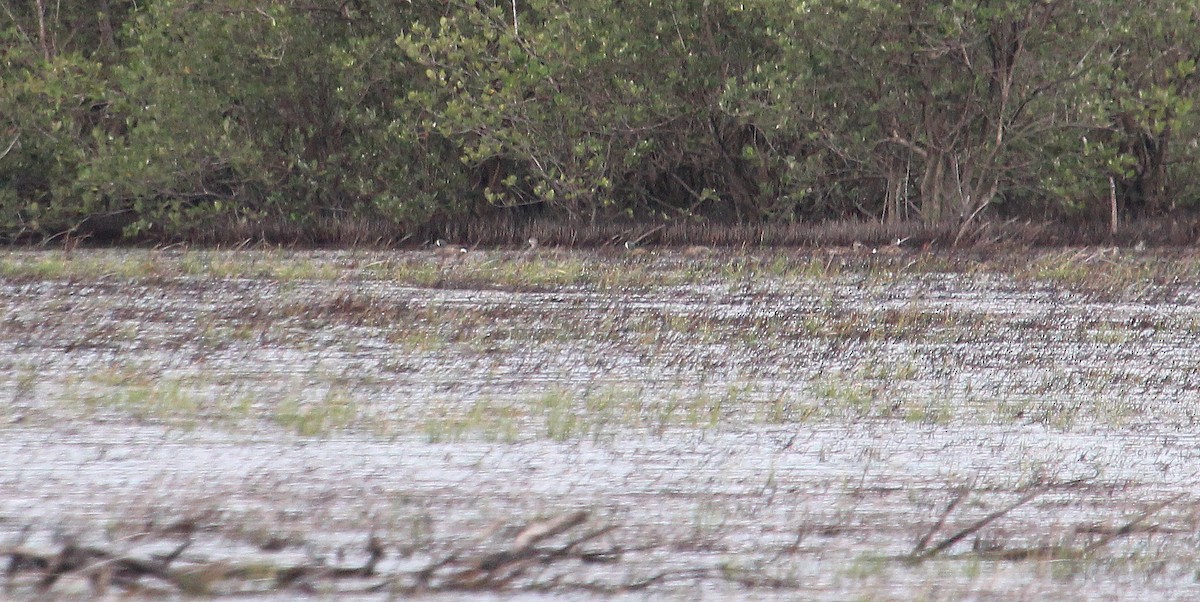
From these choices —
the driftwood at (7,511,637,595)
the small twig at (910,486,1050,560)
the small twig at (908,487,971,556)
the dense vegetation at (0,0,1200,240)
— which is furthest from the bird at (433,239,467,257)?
the driftwood at (7,511,637,595)

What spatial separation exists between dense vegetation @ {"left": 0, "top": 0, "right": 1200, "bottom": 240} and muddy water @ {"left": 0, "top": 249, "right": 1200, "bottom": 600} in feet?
18.1

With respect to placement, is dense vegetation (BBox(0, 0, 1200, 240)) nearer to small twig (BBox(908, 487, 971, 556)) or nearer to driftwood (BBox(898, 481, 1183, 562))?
small twig (BBox(908, 487, 971, 556))

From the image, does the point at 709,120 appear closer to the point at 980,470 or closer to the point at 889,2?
the point at 889,2

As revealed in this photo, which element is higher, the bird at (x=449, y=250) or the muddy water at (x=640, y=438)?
the muddy water at (x=640, y=438)

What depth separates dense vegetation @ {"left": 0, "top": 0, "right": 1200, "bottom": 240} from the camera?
42.7 ft

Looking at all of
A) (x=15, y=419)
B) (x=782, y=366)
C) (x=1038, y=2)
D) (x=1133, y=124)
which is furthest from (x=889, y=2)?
(x=15, y=419)

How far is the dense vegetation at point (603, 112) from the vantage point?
13.0 metres

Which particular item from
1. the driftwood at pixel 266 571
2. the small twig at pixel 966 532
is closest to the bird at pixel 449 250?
the small twig at pixel 966 532

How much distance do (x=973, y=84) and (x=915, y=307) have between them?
19.6 ft

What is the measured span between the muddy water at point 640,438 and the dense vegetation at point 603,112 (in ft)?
18.1

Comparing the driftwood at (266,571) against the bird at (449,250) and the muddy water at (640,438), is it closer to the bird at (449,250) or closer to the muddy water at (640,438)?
the muddy water at (640,438)

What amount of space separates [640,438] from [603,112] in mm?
9880

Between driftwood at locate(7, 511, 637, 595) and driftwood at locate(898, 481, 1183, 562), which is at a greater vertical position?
driftwood at locate(7, 511, 637, 595)

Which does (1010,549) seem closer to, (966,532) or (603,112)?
(966,532)
